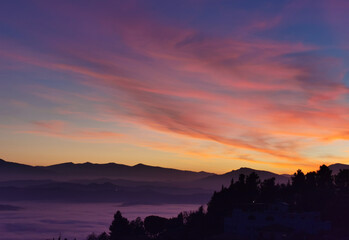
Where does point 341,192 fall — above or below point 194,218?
above

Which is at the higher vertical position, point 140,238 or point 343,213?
point 343,213

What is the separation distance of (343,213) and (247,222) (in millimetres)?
26091

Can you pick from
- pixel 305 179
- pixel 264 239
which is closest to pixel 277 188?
pixel 305 179

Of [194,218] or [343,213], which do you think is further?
[194,218]

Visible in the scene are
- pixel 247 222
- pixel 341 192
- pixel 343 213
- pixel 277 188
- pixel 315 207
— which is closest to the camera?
pixel 247 222

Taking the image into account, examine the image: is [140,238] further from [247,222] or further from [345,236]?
[345,236]

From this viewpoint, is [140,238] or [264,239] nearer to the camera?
[264,239]

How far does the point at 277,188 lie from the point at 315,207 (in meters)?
20.6

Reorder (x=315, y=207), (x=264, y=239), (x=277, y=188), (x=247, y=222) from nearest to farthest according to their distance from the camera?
(x=264, y=239) < (x=247, y=222) < (x=315, y=207) < (x=277, y=188)

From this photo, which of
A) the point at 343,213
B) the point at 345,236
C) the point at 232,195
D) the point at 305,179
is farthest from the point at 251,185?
the point at 345,236

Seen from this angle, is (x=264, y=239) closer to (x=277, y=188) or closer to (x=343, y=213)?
(x=343, y=213)

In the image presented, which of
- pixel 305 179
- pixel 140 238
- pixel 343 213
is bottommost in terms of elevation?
pixel 140 238

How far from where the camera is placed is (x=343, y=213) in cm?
10356

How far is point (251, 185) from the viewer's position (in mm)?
128125
